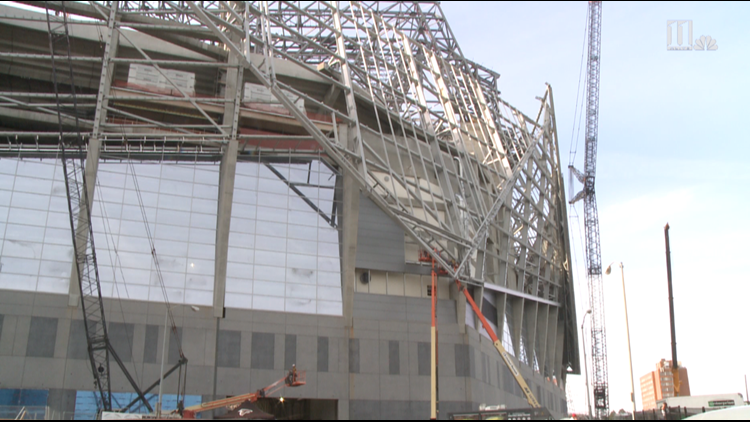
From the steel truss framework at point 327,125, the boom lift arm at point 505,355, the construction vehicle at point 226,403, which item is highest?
the steel truss framework at point 327,125

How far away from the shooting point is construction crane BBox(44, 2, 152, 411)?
43.8 metres

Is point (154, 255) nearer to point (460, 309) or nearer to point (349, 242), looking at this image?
point (349, 242)

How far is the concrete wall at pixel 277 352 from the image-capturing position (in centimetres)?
4384

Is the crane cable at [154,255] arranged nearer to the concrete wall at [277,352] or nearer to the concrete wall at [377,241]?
the concrete wall at [277,352]

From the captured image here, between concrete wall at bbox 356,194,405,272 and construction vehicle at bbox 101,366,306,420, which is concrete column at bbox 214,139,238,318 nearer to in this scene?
construction vehicle at bbox 101,366,306,420

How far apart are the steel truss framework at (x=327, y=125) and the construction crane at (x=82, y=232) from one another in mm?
1187

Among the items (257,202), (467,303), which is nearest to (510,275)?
(467,303)

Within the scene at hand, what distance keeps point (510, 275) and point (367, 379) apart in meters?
24.2

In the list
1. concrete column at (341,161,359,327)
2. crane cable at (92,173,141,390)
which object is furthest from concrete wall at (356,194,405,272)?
crane cable at (92,173,141,390)

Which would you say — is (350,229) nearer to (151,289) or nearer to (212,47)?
(151,289)

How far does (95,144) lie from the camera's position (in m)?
49.5

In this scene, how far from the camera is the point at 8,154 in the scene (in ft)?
161

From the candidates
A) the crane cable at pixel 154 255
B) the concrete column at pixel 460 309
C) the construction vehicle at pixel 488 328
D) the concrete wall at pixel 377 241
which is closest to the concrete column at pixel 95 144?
the crane cable at pixel 154 255

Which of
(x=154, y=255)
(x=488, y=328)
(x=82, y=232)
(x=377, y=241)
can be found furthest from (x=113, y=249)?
(x=488, y=328)
